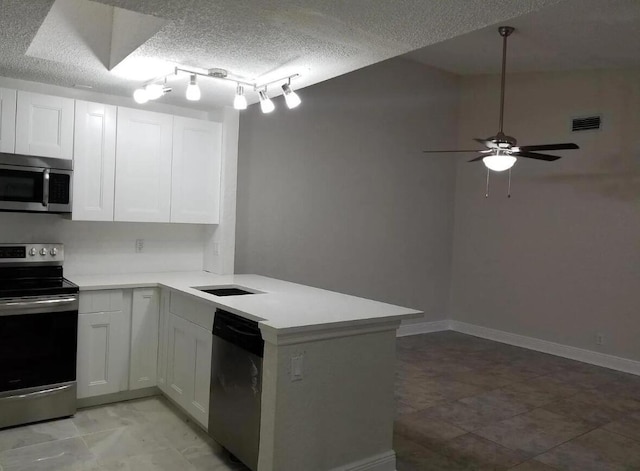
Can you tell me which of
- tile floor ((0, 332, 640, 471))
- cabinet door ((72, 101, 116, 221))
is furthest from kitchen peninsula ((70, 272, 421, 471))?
cabinet door ((72, 101, 116, 221))

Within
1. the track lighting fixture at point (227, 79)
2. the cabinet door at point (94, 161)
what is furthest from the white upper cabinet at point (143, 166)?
the track lighting fixture at point (227, 79)

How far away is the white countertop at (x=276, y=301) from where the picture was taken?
2545mm

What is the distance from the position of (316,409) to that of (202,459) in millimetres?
869

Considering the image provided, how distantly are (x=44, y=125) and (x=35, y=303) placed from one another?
1256 millimetres

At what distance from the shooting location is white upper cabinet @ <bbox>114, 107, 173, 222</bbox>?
3.90 metres

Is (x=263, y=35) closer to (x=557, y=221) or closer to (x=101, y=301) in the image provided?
(x=101, y=301)

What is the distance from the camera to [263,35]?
266 cm

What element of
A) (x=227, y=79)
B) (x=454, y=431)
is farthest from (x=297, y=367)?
(x=227, y=79)

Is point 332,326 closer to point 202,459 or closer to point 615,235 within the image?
point 202,459

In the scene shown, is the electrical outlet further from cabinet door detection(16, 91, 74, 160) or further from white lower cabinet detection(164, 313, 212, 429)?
cabinet door detection(16, 91, 74, 160)

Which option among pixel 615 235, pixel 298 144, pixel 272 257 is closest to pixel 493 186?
pixel 615 235

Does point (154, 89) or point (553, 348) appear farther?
point (553, 348)

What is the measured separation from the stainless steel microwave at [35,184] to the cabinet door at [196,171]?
0.82 meters

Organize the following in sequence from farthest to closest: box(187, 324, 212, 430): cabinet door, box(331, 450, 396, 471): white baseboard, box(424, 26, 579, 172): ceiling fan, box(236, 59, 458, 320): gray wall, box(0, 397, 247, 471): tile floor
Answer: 1. box(236, 59, 458, 320): gray wall
2. box(424, 26, 579, 172): ceiling fan
3. box(187, 324, 212, 430): cabinet door
4. box(0, 397, 247, 471): tile floor
5. box(331, 450, 396, 471): white baseboard
